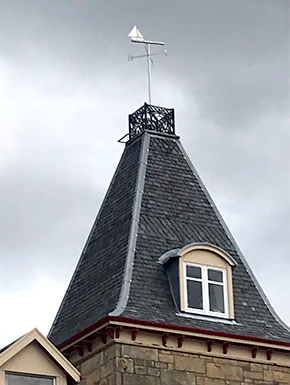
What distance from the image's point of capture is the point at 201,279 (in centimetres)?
3172

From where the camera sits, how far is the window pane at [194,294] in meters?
31.4

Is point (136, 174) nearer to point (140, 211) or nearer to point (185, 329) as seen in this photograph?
point (140, 211)

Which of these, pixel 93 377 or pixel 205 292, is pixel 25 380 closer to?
pixel 93 377

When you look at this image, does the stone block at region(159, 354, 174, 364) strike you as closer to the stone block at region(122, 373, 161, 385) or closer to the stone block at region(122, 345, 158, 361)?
the stone block at region(122, 345, 158, 361)

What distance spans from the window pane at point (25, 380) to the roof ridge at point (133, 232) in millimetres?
2767

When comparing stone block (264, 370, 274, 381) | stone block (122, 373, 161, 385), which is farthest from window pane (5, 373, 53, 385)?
stone block (264, 370, 274, 381)

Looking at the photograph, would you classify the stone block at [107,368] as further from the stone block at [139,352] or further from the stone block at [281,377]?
the stone block at [281,377]

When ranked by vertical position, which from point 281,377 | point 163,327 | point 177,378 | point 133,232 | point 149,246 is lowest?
point 177,378

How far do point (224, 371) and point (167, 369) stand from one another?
1509 millimetres

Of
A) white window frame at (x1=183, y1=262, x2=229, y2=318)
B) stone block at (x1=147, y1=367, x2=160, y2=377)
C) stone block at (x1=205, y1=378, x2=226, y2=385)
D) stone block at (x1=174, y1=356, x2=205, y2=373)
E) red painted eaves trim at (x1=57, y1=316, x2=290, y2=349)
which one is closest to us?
red painted eaves trim at (x1=57, y1=316, x2=290, y2=349)

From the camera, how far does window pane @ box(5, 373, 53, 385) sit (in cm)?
2730

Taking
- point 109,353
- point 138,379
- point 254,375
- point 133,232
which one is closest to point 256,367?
point 254,375

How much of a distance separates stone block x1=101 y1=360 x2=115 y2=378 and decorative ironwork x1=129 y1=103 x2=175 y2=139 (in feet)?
27.1

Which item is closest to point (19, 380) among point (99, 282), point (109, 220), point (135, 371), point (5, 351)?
point (5, 351)
